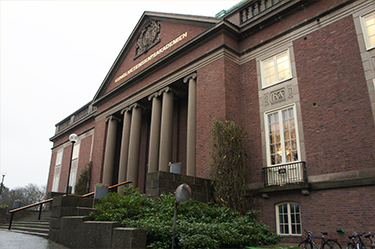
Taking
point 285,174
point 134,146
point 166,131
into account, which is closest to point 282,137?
point 285,174

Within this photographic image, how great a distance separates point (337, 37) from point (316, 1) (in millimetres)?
2310

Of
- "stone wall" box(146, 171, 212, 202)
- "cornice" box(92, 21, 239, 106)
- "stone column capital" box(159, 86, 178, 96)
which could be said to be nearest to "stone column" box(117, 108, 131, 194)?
"cornice" box(92, 21, 239, 106)

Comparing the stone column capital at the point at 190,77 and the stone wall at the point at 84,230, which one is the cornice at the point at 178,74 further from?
the stone wall at the point at 84,230

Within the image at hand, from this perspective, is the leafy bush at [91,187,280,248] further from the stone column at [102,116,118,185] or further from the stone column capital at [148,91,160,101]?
the stone column at [102,116,118,185]

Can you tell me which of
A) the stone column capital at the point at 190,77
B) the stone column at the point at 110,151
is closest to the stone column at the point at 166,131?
the stone column capital at the point at 190,77

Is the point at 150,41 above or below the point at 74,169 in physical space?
above

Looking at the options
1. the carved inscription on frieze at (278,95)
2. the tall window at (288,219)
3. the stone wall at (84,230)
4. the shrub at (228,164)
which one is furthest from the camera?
the carved inscription on frieze at (278,95)

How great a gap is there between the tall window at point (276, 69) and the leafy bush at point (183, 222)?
6.54 metres

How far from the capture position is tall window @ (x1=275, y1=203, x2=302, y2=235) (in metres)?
12.4

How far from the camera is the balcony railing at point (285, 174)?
41.5ft

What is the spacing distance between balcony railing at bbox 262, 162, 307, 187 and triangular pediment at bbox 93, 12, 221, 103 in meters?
8.66

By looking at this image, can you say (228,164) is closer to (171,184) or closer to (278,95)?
(171,184)

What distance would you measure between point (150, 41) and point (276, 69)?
34.8 feet

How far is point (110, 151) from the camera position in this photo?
2366cm
